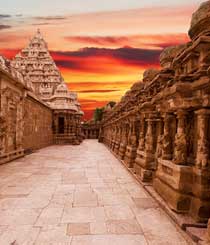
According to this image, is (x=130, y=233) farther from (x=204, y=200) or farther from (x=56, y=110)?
(x=56, y=110)

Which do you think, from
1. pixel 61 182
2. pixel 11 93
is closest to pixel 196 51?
pixel 61 182

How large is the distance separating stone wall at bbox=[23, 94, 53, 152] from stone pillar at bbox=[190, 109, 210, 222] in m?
12.5

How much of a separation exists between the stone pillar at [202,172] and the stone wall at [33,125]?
12525 millimetres

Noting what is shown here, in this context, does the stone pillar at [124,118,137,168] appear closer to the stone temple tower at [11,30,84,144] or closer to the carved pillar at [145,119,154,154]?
the carved pillar at [145,119,154,154]

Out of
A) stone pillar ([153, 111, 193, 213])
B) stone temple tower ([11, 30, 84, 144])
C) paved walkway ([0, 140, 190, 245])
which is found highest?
stone temple tower ([11, 30, 84, 144])

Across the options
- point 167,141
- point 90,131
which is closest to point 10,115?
point 167,141

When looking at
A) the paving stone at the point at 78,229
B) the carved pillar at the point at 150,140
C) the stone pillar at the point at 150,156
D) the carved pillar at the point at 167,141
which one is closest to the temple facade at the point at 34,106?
the stone pillar at the point at 150,156

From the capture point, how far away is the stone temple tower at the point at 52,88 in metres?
27.0

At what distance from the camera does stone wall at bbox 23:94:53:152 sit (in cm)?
1520

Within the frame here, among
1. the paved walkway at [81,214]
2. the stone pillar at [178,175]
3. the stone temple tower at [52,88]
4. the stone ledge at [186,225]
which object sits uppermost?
the stone temple tower at [52,88]

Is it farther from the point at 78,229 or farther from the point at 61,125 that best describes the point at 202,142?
the point at 61,125

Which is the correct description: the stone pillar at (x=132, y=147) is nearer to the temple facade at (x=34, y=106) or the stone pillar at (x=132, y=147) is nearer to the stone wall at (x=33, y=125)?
the temple facade at (x=34, y=106)

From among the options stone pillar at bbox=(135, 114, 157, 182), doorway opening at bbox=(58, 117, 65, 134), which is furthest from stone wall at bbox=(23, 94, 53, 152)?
stone pillar at bbox=(135, 114, 157, 182)

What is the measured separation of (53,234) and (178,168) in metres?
2.22
